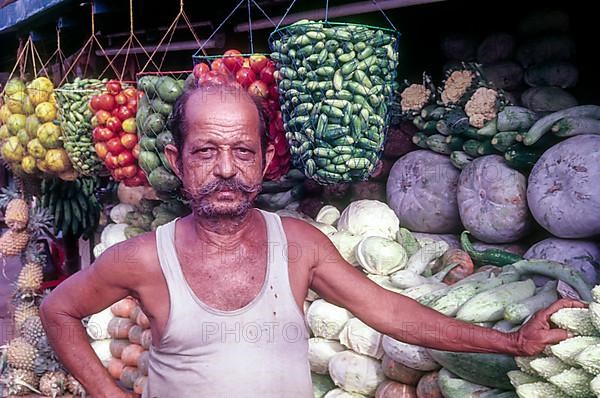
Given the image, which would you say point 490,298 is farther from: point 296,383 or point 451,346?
point 296,383

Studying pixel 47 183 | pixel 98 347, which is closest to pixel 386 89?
pixel 98 347

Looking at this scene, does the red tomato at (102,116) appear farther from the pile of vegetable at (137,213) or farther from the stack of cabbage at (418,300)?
the stack of cabbage at (418,300)

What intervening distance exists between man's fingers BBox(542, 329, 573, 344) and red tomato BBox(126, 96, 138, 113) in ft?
7.43

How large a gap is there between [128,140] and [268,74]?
89 cm

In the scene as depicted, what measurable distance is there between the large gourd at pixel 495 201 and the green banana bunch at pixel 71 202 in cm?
317

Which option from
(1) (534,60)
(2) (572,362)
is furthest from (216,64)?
(2) (572,362)

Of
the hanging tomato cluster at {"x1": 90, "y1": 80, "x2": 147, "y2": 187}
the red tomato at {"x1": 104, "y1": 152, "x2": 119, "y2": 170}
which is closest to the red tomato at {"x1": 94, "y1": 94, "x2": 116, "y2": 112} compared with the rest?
the hanging tomato cluster at {"x1": 90, "y1": 80, "x2": 147, "y2": 187}

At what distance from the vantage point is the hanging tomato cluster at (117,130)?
10.3 feet

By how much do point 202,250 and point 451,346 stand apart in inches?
32.0

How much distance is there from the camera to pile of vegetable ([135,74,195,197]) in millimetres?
2842

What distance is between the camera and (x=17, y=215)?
182 inches

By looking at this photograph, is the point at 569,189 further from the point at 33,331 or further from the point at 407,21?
the point at 33,331

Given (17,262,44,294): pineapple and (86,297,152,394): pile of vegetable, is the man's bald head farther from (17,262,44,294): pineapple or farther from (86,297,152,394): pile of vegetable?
(17,262,44,294): pineapple

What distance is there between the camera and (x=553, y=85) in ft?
9.95
